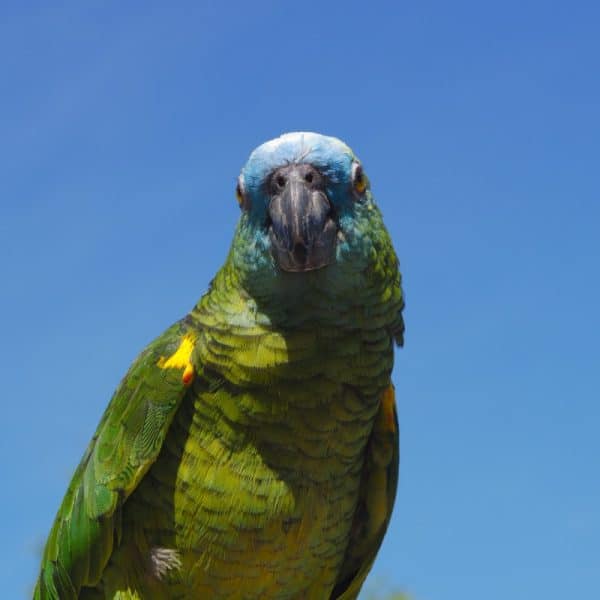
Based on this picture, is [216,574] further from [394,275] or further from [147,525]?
[394,275]

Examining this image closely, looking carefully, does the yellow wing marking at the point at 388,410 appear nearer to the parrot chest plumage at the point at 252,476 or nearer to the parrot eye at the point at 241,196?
the parrot chest plumage at the point at 252,476

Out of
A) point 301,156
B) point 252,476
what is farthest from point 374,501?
point 301,156

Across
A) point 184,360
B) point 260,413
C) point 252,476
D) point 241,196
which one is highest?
point 241,196

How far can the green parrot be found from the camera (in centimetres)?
349

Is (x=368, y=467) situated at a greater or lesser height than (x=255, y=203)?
lesser

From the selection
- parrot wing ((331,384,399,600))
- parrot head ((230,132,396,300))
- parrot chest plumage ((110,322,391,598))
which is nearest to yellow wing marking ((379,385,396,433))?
parrot wing ((331,384,399,600))

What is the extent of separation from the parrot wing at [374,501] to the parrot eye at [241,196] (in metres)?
1.18

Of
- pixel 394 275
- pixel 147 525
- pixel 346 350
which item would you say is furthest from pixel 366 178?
pixel 147 525

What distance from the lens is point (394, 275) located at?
370cm

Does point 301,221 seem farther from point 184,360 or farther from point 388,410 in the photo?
point 388,410

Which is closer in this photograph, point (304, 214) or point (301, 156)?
point (304, 214)

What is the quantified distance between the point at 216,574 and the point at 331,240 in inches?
64.0

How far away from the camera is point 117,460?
3842mm

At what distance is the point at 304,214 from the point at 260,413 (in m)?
0.92
